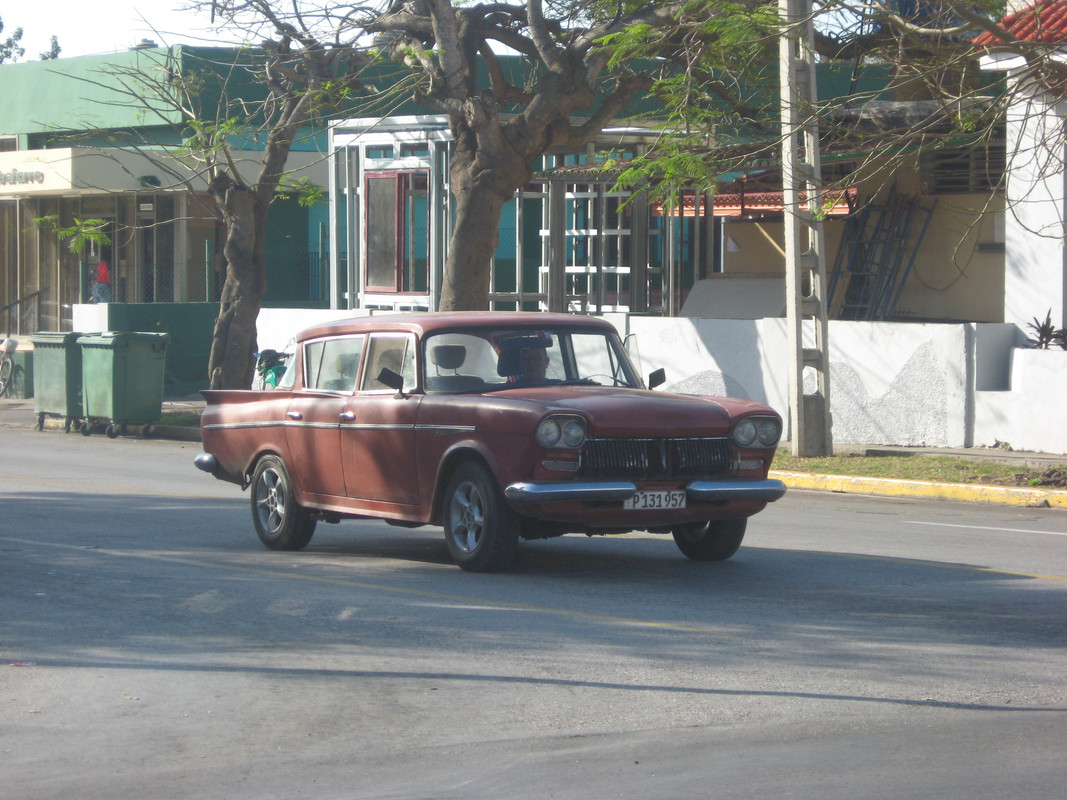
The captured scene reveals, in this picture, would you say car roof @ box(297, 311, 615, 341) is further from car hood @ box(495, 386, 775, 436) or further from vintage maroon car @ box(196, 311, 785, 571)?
car hood @ box(495, 386, 775, 436)

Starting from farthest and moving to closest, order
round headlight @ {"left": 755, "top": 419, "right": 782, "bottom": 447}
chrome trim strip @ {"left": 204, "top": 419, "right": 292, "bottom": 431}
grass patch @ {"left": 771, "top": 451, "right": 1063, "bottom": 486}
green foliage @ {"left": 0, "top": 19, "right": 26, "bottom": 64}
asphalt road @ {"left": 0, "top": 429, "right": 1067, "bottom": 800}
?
green foliage @ {"left": 0, "top": 19, "right": 26, "bottom": 64}, grass patch @ {"left": 771, "top": 451, "right": 1063, "bottom": 486}, chrome trim strip @ {"left": 204, "top": 419, "right": 292, "bottom": 431}, round headlight @ {"left": 755, "top": 419, "right": 782, "bottom": 447}, asphalt road @ {"left": 0, "top": 429, "right": 1067, "bottom": 800}

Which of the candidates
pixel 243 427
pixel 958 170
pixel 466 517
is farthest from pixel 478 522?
pixel 958 170

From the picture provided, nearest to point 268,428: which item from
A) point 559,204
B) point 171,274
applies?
point 559,204

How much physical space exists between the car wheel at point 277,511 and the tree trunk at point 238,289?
12499mm

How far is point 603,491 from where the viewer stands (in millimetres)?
8352

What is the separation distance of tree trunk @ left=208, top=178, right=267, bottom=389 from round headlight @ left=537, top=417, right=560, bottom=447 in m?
15.3

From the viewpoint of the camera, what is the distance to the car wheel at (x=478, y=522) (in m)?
8.64

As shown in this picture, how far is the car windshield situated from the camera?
934 centimetres

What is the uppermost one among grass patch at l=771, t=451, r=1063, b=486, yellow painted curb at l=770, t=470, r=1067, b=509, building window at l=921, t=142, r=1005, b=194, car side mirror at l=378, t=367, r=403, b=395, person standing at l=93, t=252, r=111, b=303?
building window at l=921, t=142, r=1005, b=194

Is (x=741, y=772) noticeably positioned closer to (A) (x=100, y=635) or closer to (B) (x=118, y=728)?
(B) (x=118, y=728)

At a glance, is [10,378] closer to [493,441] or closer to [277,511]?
[277,511]

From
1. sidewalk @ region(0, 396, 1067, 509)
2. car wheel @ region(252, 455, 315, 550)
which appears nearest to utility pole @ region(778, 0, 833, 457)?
sidewalk @ region(0, 396, 1067, 509)

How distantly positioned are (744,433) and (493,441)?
1648 millimetres

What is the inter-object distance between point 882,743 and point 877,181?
20.5 m
